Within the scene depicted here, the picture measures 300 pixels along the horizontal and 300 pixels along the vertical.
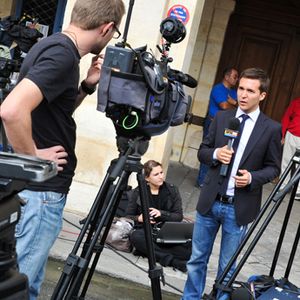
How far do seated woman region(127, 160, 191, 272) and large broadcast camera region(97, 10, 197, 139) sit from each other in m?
2.14

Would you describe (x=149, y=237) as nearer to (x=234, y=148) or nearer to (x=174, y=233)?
(x=234, y=148)

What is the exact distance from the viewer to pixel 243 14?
8953 mm

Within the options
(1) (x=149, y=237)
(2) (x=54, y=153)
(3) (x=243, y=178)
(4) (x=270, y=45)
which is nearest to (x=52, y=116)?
(2) (x=54, y=153)

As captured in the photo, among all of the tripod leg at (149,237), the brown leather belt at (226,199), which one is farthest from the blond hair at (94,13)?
the brown leather belt at (226,199)

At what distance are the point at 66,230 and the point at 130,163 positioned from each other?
2693 mm

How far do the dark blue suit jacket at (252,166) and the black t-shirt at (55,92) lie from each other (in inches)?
52.3

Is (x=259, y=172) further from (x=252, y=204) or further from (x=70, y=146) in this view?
(x=70, y=146)

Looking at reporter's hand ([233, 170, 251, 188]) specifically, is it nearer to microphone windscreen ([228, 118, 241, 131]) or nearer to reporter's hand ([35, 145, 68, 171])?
microphone windscreen ([228, 118, 241, 131])

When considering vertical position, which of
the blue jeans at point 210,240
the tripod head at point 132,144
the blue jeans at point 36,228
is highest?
the tripod head at point 132,144

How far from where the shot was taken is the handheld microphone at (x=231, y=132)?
3.51m

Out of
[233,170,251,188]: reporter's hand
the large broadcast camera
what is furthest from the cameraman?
[233,170,251,188]: reporter's hand

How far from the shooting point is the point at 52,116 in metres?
2.50

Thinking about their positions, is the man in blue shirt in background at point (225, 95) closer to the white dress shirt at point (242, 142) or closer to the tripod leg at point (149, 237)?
the white dress shirt at point (242, 142)

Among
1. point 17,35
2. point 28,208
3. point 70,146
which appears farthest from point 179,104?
point 17,35
